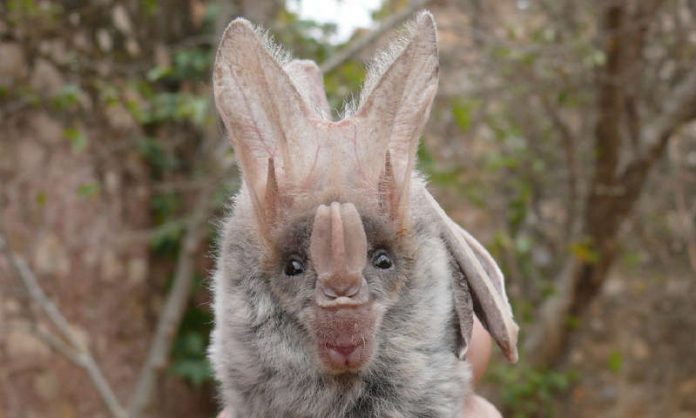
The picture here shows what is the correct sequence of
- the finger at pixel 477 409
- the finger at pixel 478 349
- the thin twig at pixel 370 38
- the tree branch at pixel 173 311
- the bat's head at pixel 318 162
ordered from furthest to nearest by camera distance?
the tree branch at pixel 173 311
the thin twig at pixel 370 38
the finger at pixel 478 349
the finger at pixel 477 409
the bat's head at pixel 318 162

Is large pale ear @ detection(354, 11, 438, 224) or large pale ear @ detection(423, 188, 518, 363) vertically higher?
large pale ear @ detection(354, 11, 438, 224)

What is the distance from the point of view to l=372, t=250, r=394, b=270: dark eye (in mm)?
1985

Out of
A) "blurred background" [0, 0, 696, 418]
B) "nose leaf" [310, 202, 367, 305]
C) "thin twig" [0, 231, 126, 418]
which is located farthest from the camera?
"blurred background" [0, 0, 696, 418]

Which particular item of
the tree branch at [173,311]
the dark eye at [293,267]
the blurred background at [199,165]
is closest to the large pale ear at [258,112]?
the dark eye at [293,267]

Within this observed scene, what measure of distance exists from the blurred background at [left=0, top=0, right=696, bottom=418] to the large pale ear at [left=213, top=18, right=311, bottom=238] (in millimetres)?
2518

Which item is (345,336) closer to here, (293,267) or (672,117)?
(293,267)

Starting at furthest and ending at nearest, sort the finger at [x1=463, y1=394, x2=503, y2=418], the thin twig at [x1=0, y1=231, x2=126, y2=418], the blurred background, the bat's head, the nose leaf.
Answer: the blurred background, the thin twig at [x1=0, y1=231, x2=126, y2=418], the finger at [x1=463, y1=394, x2=503, y2=418], the bat's head, the nose leaf

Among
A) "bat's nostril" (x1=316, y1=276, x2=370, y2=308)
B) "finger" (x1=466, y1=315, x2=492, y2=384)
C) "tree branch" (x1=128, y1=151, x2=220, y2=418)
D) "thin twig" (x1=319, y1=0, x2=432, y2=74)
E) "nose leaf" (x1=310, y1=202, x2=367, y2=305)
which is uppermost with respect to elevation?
"thin twig" (x1=319, y1=0, x2=432, y2=74)

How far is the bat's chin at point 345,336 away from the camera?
1.86 metres

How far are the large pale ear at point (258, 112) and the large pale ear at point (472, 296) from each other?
1.63 feet

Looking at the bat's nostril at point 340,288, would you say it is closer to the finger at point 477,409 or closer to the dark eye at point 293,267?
the dark eye at point 293,267

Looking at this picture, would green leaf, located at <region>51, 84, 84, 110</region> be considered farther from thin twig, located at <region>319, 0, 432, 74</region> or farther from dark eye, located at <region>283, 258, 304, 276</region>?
dark eye, located at <region>283, 258, 304, 276</region>

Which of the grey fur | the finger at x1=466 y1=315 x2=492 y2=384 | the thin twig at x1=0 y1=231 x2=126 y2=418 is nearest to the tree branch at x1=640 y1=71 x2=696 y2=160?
the finger at x1=466 y1=315 x2=492 y2=384

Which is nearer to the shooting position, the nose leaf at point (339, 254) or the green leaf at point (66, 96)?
the nose leaf at point (339, 254)
